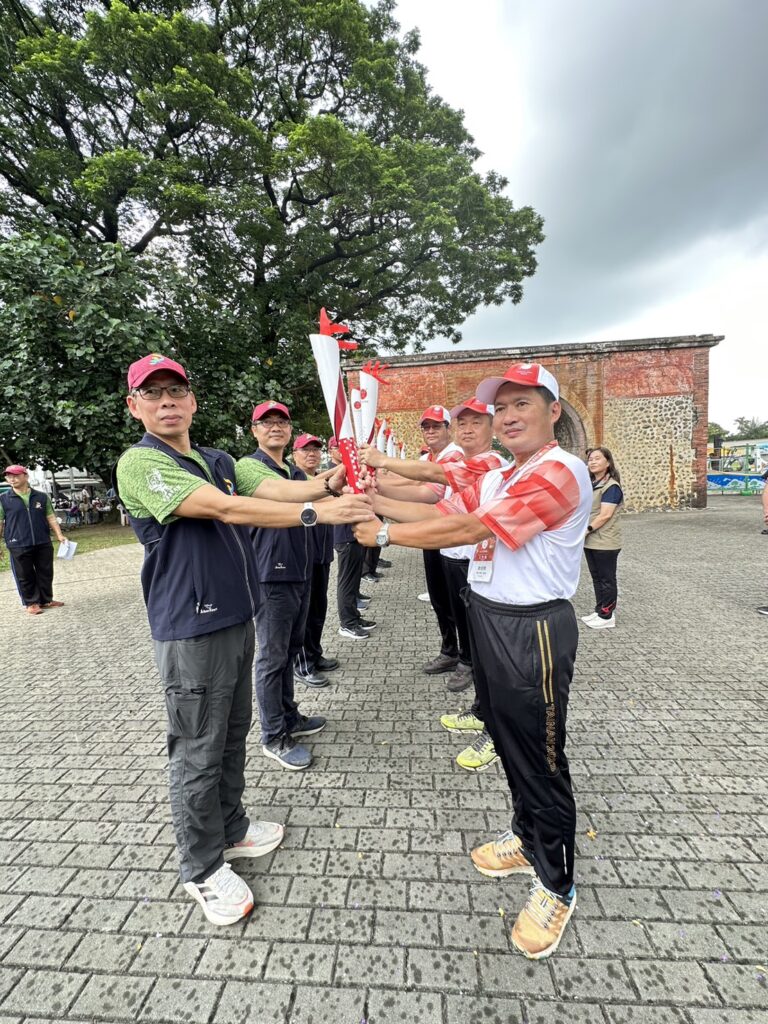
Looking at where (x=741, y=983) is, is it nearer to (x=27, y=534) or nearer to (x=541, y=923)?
(x=541, y=923)

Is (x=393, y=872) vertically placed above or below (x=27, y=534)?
below

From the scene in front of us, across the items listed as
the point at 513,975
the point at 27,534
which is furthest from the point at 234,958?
the point at 27,534

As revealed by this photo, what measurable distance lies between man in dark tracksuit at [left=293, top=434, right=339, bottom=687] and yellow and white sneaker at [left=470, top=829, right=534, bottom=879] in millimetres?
2507

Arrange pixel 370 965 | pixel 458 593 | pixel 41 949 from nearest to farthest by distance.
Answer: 1. pixel 370 965
2. pixel 41 949
3. pixel 458 593

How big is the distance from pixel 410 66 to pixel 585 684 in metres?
26.5

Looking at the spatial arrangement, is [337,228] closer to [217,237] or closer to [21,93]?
[217,237]

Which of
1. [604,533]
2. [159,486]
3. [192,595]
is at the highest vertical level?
[159,486]

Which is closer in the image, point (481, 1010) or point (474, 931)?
point (481, 1010)

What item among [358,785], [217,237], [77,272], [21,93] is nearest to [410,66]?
[217,237]

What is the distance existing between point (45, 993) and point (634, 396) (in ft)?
64.8

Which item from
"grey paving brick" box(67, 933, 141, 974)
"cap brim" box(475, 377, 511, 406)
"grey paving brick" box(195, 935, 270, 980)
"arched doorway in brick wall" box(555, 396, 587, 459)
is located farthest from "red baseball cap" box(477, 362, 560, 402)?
"arched doorway in brick wall" box(555, 396, 587, 459)

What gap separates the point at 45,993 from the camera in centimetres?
189

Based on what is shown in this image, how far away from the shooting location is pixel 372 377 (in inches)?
123

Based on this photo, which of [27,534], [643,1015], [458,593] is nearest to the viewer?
[643,1015]
